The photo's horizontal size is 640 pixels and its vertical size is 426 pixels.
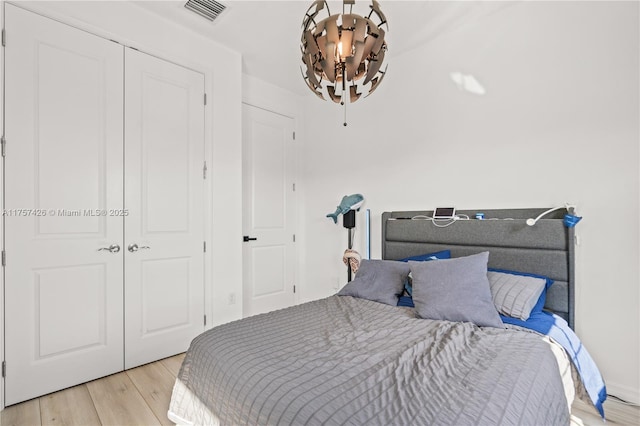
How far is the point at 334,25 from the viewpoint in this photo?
1348 millimetres

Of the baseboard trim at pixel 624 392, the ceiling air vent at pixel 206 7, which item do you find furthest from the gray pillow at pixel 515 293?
Result: the ceiling air vent at pixel 206 7

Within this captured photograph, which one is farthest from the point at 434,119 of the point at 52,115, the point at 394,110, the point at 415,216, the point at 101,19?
the point at 52,115

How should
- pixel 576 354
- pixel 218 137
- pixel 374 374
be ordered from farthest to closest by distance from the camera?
pixel 218 137 < pixel 576 354 < pixel 374 374

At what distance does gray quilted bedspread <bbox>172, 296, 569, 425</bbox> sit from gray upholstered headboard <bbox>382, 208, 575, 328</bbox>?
2.31 feet

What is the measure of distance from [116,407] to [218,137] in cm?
217

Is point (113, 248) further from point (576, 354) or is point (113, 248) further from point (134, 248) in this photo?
point (576, 354)

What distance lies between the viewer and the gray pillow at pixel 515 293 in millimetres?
1957

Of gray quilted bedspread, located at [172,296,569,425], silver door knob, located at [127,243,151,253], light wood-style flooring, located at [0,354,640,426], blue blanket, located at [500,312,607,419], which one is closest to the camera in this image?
gray quilted bedspread, located at [172,296,569,425]

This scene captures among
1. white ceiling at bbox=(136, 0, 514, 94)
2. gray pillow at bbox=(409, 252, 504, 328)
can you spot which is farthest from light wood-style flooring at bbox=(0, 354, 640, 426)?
white ceiling at bbox=(136, 0, 514, 94)

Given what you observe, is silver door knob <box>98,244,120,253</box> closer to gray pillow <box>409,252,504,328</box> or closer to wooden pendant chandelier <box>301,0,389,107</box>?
wooden pendant chandelier <box>301,0,389,107</box>

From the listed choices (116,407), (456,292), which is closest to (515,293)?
(456,292)

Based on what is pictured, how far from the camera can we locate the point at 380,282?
2.48 meters

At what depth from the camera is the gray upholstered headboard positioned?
2.18m

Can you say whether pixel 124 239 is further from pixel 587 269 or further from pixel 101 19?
pixel 587 269
